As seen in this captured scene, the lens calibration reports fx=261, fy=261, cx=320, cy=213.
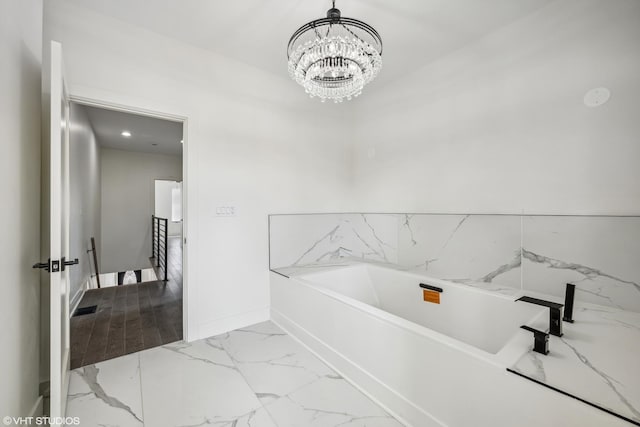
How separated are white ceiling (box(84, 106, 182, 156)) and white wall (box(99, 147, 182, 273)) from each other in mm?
301

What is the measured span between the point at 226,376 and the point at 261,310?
884mm

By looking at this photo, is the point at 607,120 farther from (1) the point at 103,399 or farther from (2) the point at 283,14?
(1) the point at 103,399

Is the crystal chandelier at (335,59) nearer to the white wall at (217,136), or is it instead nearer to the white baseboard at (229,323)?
the white wall at (217,136)

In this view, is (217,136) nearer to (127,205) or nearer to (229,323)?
(229,323)

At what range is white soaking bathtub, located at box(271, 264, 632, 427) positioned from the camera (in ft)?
3.43

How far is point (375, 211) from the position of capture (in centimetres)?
316

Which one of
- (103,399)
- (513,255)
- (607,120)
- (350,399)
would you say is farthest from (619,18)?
(103,399)

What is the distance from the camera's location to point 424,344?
135cm

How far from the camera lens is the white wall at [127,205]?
5.75 meters

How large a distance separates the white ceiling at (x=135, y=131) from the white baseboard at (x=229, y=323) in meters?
2.88

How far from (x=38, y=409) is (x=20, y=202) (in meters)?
1.18

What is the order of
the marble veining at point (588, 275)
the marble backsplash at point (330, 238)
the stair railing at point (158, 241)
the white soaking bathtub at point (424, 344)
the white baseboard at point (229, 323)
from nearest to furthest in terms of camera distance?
the white soaking bathtub at point (424, 344)
the marble veining at point (588, 275)
the white baseboard at point (229, 323)
the marble backsplash at point (330, 238)
the stair railing at point (158, 241)

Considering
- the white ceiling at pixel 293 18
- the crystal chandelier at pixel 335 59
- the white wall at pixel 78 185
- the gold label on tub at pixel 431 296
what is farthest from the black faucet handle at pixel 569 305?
the white wall at pixel 78 185

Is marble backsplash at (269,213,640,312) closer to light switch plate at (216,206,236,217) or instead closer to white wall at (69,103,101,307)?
light switch plate at (216,206,236,217)
